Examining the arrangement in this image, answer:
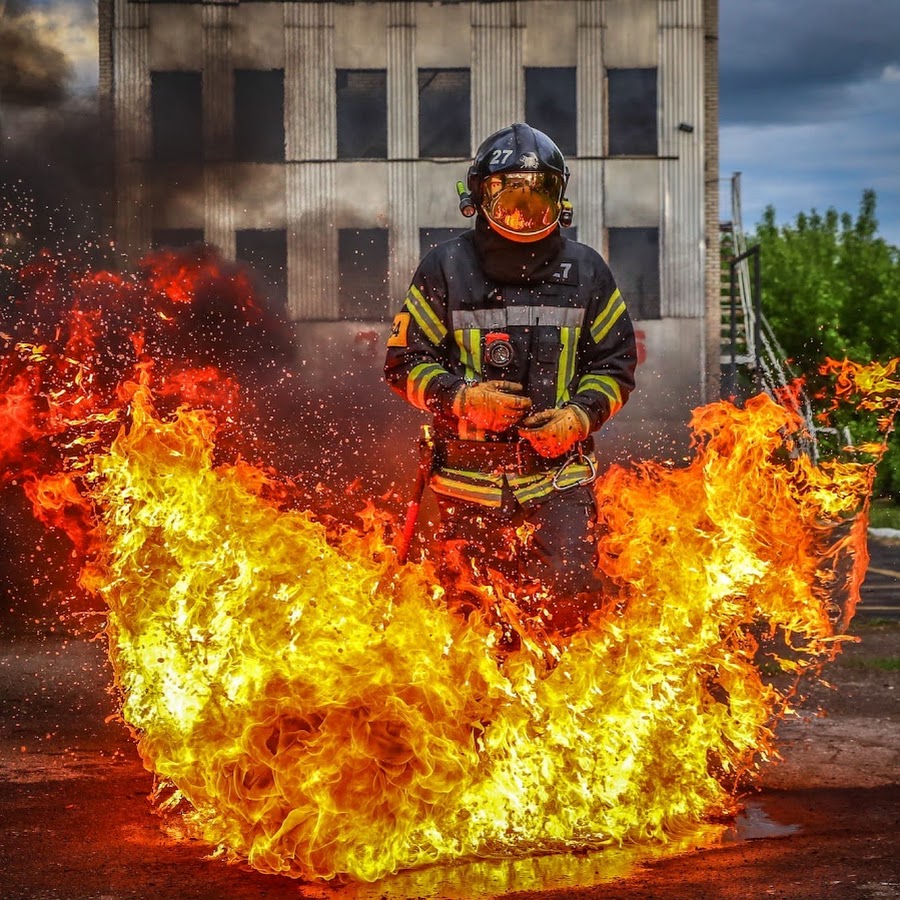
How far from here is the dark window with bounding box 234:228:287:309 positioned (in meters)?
17.8

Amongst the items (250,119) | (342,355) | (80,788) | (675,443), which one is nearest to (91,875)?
(80,788)

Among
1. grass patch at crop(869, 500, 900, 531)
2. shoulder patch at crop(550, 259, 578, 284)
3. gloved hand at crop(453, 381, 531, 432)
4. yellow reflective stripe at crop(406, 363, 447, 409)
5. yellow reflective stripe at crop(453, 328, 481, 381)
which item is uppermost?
shoulder patch at crop(550, 259, 578, 284)

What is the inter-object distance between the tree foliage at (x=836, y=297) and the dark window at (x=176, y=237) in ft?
44.3

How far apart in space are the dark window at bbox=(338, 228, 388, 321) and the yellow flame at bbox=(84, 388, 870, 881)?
13.1m

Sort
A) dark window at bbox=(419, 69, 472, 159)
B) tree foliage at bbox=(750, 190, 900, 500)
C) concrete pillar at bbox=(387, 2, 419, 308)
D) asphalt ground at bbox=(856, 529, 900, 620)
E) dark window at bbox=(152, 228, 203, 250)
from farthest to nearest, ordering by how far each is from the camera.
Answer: tree foliage at bbox=(750, 190, 900, 500) < dark window at bbox=(419, 69, 472, 159) < concrete pillar at bbox=(387, 2, 419, 308) < dark window at bbox=(152, 228, 203, 250) < asphalt ground at bbox=(856, 529, 900, 620)

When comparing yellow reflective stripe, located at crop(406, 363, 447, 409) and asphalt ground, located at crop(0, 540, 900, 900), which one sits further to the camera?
yellow reflective stripe, located at crop(406, 363, 447, 409)

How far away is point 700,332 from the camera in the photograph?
843 inches

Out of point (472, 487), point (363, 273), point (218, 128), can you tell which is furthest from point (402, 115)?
point (472, 487)

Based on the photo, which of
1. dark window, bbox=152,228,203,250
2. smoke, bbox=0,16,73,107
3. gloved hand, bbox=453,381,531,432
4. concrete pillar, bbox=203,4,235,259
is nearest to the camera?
gloved hand, bbox=453,381,531,432

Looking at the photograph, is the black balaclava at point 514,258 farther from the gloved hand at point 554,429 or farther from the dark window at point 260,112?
the dark window at point 260,112

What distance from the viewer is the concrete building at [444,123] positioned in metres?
19.3

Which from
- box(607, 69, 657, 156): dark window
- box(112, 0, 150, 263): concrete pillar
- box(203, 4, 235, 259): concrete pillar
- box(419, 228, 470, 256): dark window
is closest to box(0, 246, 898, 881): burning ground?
box(112, 0, 150, 263): concrete pillar

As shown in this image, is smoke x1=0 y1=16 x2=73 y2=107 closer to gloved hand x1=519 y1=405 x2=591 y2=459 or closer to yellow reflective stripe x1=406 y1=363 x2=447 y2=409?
yellow reflective stripe x1=406 y1=363 x2=447 y2=409

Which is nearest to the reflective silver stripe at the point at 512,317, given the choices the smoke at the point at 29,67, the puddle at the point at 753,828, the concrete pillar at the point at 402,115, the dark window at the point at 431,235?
the puddle at the point at 753,828
